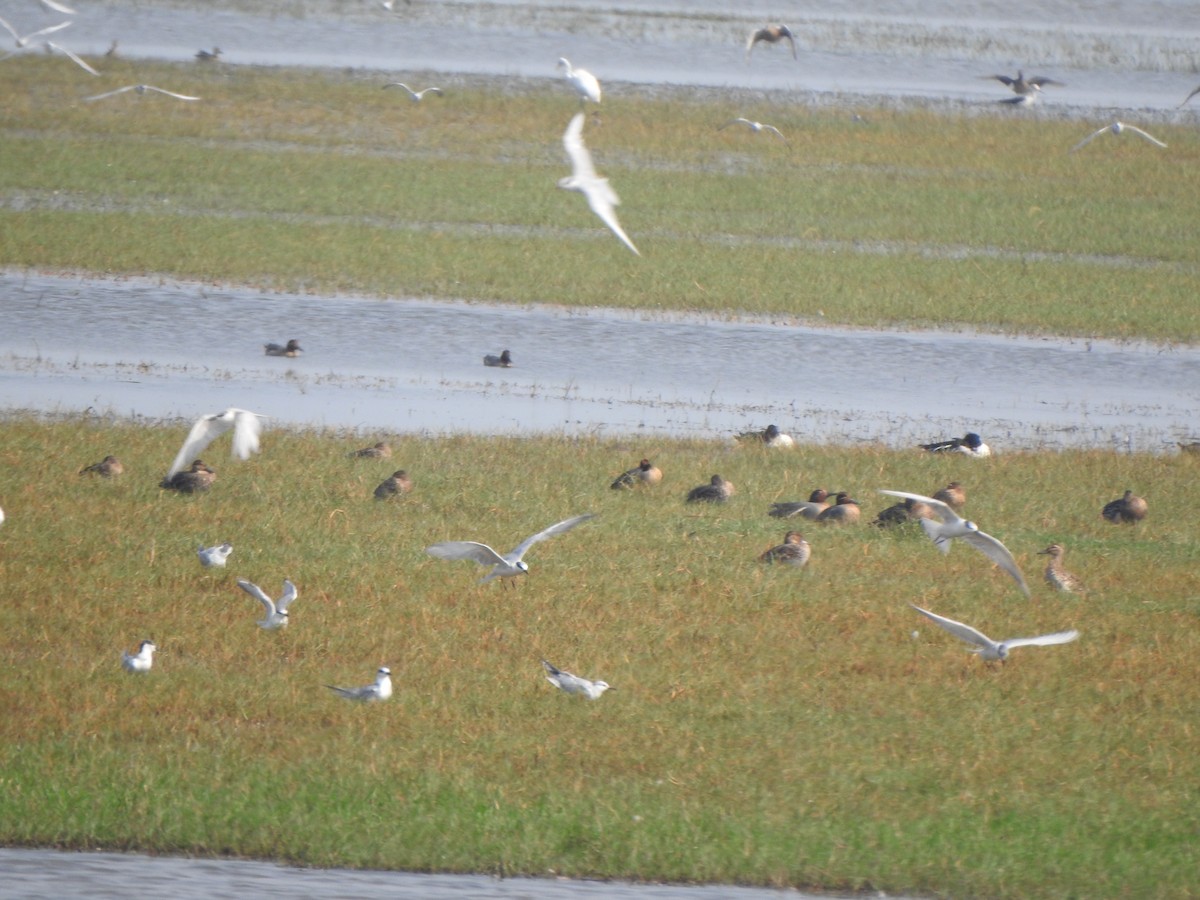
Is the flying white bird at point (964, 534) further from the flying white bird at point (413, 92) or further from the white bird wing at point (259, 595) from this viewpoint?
the flying white bird at point (413, 92)

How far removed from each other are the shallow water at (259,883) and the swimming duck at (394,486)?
550 centimetres

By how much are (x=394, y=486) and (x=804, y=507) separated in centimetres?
290

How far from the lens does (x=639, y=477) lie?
43.9 ft

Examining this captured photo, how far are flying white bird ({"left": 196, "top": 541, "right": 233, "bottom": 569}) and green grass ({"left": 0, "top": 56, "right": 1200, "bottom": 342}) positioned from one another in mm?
11404

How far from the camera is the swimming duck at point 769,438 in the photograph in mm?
15289

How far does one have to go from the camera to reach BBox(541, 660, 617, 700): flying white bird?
8.73 m

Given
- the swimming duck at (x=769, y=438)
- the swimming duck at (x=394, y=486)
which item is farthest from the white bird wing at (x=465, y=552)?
the swimming duck at (x=769, y=438)

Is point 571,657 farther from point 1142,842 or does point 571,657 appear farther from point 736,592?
point 1142,842

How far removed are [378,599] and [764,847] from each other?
3481mm

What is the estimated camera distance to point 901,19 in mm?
48406

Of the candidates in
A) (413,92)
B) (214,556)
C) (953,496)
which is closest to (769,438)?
(953,496)

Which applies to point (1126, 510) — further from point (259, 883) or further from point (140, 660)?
point (259, 883)

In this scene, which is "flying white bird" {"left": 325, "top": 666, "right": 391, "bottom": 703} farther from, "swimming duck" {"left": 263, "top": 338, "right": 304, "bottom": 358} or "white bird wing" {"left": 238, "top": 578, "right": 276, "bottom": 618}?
"swimming duck" {"left": 263, "top": 338, "right": 304, "bottom": 358}

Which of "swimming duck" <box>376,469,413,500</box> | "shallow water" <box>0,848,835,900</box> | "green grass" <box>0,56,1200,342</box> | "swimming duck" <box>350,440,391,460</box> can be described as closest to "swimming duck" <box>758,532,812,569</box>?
"swimming duck" <box>376,469,413,500</box>
